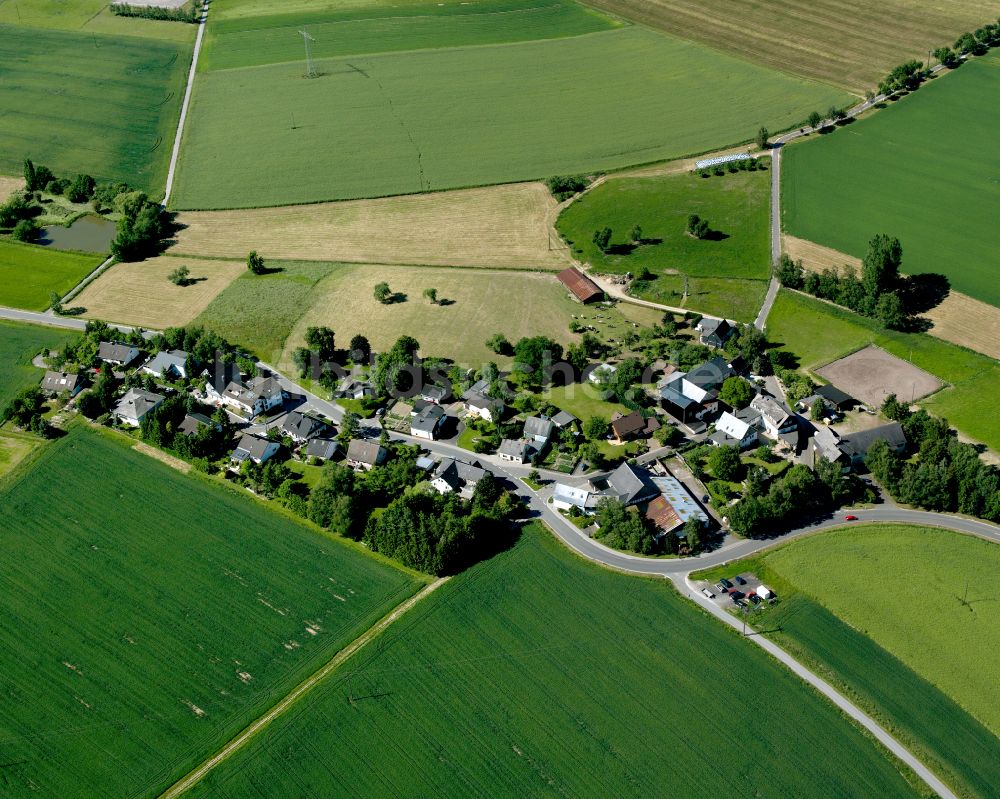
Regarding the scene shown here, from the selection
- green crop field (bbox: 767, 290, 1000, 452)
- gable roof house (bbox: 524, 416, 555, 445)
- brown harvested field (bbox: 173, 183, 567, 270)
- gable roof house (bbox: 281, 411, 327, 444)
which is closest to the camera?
gable roof house (bbox: 524, 416, 555, 445)

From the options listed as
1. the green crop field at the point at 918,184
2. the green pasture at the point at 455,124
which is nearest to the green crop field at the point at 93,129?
the green pasture at the point at 455,124

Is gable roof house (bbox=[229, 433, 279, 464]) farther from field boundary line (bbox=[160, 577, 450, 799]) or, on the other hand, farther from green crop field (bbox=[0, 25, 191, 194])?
green crop field (bbox=[0, 25, 191, 194])

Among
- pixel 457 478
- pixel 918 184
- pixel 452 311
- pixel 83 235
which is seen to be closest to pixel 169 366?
pixel 452 311

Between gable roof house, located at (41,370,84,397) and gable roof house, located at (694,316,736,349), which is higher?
gable roof house, located at (694,316,736,349)

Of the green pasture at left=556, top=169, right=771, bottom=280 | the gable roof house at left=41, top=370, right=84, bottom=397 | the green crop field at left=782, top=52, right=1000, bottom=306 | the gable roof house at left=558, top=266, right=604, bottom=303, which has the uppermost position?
the green crop field at left=782, top=52, right=1000, bottom=306

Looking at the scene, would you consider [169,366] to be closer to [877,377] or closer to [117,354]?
[117,354]

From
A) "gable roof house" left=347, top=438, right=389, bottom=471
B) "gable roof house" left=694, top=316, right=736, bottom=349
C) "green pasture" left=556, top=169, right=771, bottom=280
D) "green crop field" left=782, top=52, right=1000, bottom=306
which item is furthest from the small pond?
"green crop field" left=782, top=52, right=1000, bottom=306
